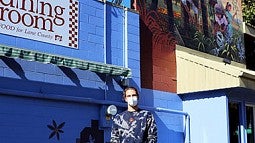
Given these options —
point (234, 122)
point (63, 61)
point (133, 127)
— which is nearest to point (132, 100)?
point (133, 127)

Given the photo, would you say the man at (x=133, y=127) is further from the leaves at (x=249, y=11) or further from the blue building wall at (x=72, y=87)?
the leaves at (x=249, y=11)

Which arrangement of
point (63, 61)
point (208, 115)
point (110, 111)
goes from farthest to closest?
point (208, 115) → point (110, 111) → point (63, 61)

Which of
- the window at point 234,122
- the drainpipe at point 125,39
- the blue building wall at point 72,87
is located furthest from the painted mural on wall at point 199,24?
the window at point 234,122

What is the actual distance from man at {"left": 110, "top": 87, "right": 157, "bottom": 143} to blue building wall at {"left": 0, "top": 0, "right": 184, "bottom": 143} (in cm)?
232

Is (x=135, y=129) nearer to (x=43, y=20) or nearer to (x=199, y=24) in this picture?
(x=43, y=20)

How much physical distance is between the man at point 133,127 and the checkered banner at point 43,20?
2887 mm

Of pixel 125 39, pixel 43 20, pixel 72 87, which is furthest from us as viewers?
pixel 125 39

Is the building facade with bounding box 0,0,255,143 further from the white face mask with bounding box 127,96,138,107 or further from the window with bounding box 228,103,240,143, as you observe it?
the white face mask with bounding box 127,96,138,107

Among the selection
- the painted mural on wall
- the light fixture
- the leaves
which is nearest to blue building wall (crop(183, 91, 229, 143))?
the painted mural on wall

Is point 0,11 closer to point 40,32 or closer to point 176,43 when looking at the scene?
point 40,32

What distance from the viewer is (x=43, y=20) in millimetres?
8352

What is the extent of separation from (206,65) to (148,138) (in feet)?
17.4

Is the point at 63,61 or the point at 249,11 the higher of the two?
the point at 249,11

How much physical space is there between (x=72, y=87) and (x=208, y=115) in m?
3.72
